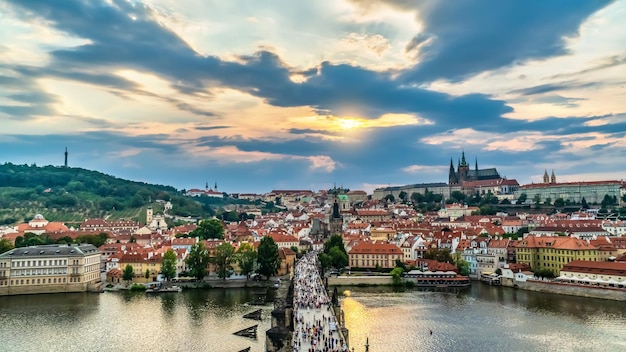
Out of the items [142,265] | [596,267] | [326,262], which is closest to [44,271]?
[142,265]

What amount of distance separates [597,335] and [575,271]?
1696 centimetres

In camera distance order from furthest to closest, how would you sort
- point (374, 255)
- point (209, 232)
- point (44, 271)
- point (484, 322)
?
point (209, 232), point (374, 255), point (44, 271), point (484, 322)

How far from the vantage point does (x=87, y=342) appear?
105ft

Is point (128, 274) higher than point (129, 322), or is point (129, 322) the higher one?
point (128, 274)

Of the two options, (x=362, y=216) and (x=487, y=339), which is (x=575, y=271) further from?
(x=362, y=216)

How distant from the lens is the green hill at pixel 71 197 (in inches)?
4788

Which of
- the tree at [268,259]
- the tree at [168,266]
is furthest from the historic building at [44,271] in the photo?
the tree at [268,259]

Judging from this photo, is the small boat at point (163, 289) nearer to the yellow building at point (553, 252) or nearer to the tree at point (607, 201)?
the yellow building at point (553, 252)

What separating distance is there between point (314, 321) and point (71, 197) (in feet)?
388

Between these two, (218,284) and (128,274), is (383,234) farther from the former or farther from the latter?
(128,274)

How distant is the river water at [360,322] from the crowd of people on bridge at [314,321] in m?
2.49

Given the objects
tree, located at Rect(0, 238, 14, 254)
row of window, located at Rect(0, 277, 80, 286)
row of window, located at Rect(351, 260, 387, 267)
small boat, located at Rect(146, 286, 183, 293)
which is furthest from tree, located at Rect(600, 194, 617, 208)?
tree, located at Rect(0, 238, 14, 254)

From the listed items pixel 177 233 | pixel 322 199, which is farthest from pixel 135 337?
pixel 322 199

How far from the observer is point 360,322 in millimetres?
36219
